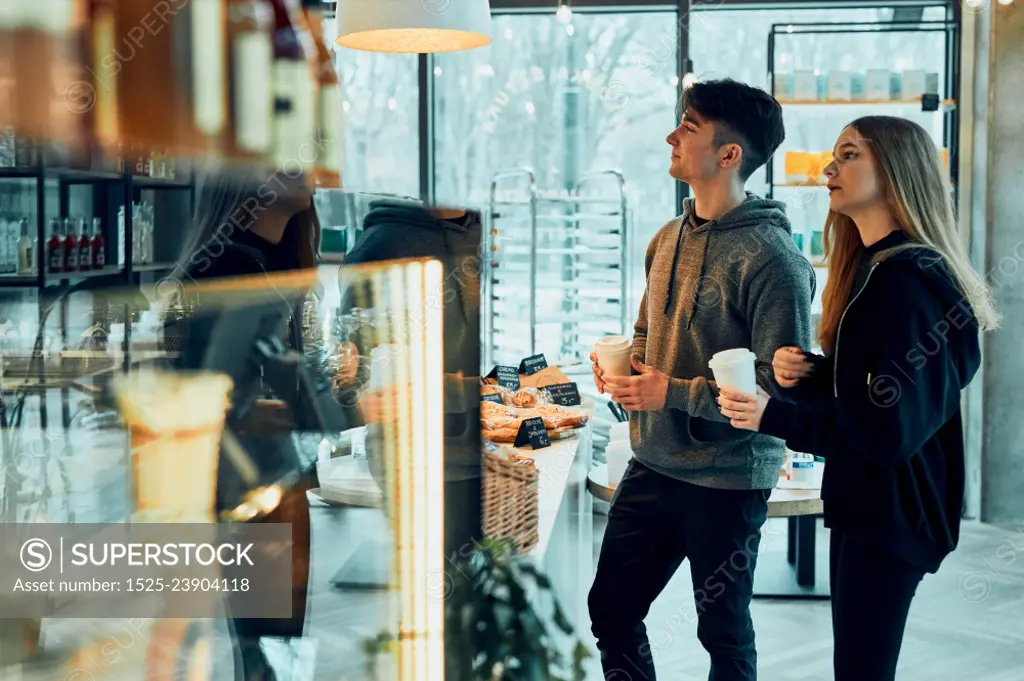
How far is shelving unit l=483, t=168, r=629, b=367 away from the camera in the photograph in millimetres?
6254

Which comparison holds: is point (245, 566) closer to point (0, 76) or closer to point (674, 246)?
point (674, 246)

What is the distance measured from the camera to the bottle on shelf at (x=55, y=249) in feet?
13.4

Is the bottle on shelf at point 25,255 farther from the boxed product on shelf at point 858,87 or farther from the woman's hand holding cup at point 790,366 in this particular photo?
the boxed product on shelf at point 858,87

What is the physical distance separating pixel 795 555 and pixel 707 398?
2.43 m

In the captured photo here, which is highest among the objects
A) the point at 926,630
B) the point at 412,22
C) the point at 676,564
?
the point at 412,22

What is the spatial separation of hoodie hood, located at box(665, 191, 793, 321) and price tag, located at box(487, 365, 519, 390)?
1.47 metres

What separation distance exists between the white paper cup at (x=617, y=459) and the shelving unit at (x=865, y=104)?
7.26 feet

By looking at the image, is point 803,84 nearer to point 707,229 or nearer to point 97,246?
point 707,229

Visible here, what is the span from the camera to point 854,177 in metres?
2.06

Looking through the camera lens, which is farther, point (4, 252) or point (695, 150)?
point (4, 252)

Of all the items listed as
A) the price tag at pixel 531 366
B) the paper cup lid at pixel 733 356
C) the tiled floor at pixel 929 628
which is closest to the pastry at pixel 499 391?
the price tag at pixel 531 366

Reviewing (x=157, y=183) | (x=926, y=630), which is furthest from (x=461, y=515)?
(x=157, y=183)

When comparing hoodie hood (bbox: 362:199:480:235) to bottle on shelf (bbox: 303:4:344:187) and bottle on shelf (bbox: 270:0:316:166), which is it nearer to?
bottle on shelf (bbox: 303:4:344:187)

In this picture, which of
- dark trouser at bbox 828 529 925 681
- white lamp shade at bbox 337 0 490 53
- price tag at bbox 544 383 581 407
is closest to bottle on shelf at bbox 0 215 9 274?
white lamp shade at bbox 337 0 490 53
